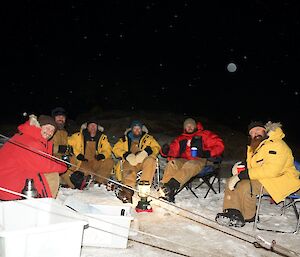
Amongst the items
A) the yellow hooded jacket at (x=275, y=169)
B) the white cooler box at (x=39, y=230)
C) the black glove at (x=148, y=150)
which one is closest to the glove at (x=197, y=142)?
the black glove at (x=148, y=150)

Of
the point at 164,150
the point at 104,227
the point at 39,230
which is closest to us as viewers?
the point at 39,230

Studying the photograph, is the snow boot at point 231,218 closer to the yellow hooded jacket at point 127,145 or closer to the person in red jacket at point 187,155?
the person in red jacket at point 187,155

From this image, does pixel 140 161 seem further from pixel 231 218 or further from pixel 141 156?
pixel 231 218

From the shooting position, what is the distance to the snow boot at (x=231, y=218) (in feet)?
14.4

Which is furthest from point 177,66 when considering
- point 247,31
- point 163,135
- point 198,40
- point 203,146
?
point 203,146

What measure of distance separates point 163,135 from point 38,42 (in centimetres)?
2260

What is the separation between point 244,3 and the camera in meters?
30.7

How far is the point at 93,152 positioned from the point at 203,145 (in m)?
1.67

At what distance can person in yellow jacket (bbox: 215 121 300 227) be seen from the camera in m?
4.34

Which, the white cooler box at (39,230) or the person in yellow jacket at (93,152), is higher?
the person in yellow jacket at (93,152)

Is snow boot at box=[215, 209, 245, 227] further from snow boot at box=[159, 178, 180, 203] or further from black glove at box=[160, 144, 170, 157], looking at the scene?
black glove at box=[160, 144, 170, 157]

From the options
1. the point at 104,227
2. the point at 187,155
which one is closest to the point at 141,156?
the point at 187,155

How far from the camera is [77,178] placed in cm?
557

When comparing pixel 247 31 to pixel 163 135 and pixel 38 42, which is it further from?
pixel 163 135
